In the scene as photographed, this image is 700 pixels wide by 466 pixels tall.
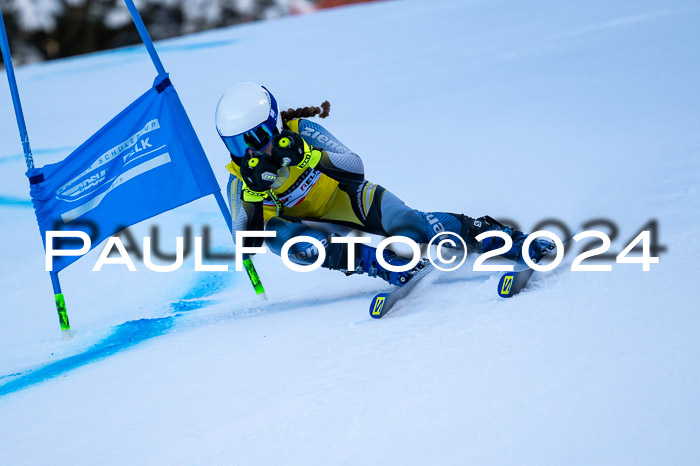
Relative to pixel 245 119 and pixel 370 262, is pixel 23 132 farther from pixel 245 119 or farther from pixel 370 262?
pixel 370 262

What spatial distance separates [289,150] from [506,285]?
3.50 feet

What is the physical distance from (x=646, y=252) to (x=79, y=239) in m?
2.67

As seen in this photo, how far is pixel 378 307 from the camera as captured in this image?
3.21 m

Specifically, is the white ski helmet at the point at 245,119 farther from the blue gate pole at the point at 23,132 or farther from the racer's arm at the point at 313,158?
the blue gate pole at the point at 23,132

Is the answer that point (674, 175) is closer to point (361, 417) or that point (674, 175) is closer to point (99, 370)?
point (361, 417)

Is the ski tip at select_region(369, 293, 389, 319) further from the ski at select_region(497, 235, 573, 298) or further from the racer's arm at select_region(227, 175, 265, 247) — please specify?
the racer's arm at select_region(227, 175, 265, 247)

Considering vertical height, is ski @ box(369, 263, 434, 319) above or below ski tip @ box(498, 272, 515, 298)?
below

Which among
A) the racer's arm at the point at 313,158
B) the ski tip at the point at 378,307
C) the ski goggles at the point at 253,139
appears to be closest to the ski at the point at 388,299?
the ski tip at the point at 378,307

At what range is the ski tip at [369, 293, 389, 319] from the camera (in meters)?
3.20

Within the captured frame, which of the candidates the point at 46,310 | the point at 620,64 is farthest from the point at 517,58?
the point at 46,310

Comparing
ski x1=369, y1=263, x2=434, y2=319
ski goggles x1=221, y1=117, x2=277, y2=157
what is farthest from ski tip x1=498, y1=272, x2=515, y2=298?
ski goggles x1=221, y1=117, x2=277, y2=157

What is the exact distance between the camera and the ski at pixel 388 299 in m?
3.21

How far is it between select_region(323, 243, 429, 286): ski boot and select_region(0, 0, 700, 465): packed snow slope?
0.15 m

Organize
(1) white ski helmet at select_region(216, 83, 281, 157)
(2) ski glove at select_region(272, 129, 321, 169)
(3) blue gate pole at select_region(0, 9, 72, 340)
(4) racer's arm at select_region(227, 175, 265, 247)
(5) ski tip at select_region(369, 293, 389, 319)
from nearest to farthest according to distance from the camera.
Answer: (5) ski tip at select_region(369, 293, 389, 319), (2) ski glove at select_region(272, 129, 321, 169), (1) white ski helmet at select_region(216, 83, 281, 157), (4) racer's arm at select_region(227, 175, 265, 247), (3) blue gate pole at select_region(0, 9, 72, 340)
